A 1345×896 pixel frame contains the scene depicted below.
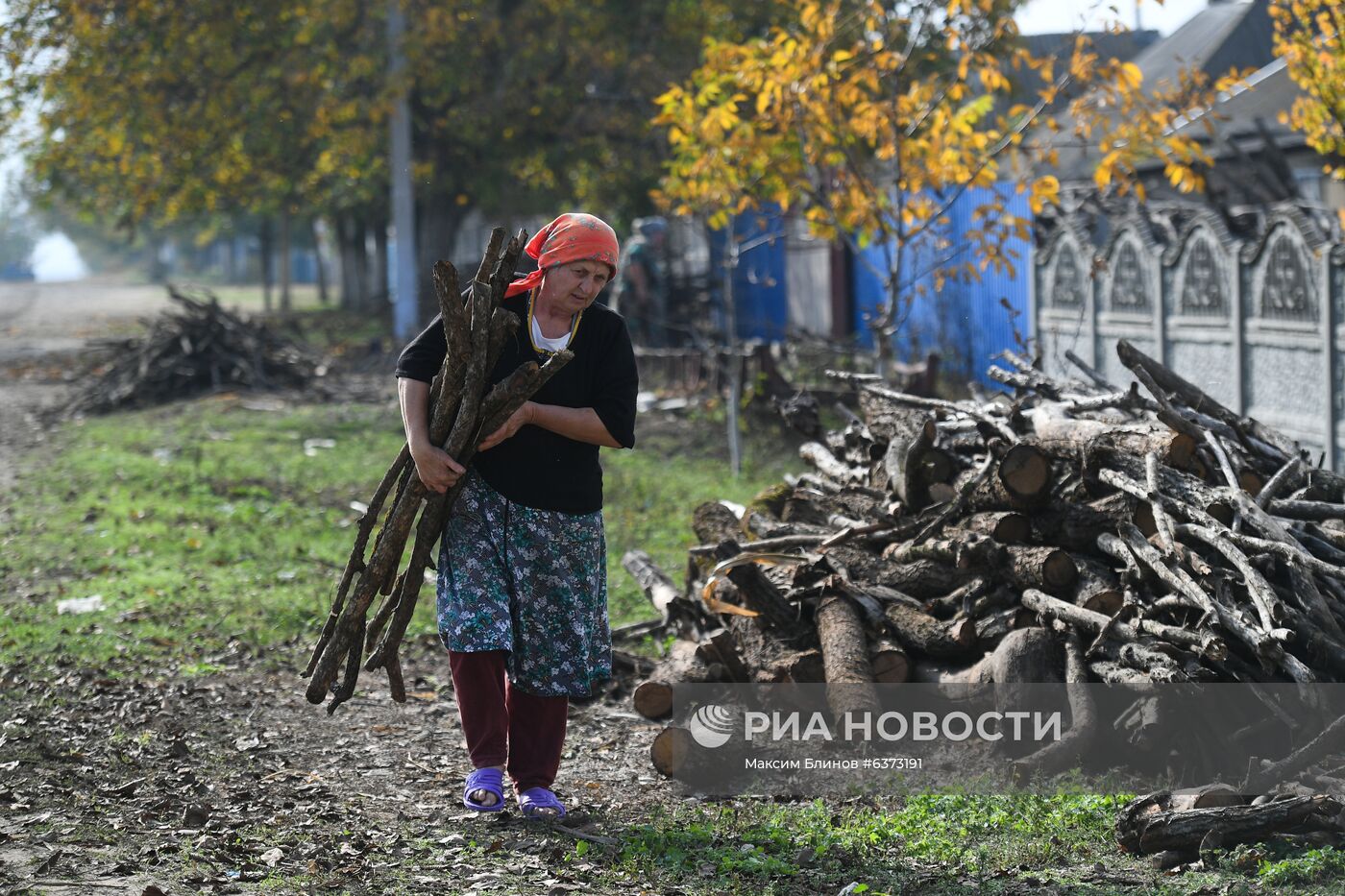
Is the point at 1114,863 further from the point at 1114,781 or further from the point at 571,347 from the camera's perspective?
the point at 571,347

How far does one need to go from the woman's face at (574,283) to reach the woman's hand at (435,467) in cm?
58

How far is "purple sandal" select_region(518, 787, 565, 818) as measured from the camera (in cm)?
475

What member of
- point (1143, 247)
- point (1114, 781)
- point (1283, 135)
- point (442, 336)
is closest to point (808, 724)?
point (1114, 781)

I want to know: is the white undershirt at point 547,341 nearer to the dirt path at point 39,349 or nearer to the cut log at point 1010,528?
the cut log at point 1010,528

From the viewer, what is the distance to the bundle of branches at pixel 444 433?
4566 millimetres

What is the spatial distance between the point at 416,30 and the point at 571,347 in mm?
18720

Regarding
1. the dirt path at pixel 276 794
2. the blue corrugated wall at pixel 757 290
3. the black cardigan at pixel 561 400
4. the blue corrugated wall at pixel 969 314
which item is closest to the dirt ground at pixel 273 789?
the dirt path at pixel 276 794

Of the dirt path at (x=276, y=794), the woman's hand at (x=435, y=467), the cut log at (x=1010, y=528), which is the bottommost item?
the dirt path at (x=276, y=794)

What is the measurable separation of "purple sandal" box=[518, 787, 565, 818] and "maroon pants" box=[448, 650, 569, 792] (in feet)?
0.11

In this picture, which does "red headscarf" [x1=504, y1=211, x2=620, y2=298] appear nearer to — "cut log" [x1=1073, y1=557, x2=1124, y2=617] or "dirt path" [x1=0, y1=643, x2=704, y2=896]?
"dirt path" [x1=0, y1=643, x2=704, y2=896]

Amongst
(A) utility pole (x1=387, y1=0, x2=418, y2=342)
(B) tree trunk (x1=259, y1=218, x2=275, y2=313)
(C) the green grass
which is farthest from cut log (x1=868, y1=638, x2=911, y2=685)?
(B) tree trunk (x1=259, y1=218, x2=275, y2=313)

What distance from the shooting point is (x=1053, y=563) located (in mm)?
5516

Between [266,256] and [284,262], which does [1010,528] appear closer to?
[284,262]

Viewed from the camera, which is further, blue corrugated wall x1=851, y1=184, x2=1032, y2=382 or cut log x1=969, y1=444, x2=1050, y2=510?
blue corrugated wall x1=851, y1=184, x2=1032, y2=382
